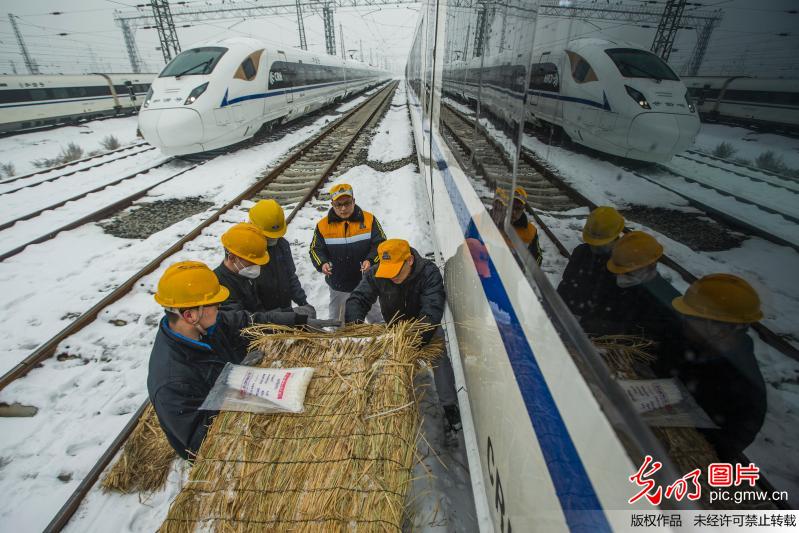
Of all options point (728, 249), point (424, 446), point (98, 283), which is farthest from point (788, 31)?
point (98, 283)

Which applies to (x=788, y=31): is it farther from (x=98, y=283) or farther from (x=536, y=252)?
(x=98, y=283)

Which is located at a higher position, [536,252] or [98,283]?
[536,252]

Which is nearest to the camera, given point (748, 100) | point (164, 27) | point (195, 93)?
point (748, 100)

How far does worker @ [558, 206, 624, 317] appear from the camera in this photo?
1.31 metres

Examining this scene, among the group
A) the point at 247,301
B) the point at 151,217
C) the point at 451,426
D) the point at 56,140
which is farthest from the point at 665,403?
the point at 56,140

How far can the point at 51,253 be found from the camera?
6.03 meters

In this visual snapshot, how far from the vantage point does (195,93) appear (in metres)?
10.4

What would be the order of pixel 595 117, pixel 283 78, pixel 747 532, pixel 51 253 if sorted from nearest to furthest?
pixel 747 532 < pixel 595 117 < pixel 51 253 < pixel 283 78

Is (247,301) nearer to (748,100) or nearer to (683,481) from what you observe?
(683,481)

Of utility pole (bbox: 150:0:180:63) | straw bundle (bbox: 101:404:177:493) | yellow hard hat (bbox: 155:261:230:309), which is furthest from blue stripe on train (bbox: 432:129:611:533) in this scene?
utility pole (bbox: 150:0:180:63)

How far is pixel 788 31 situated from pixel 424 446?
10.1ft

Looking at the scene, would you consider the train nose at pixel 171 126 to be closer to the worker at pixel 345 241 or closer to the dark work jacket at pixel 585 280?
the worker at pixel 345 241

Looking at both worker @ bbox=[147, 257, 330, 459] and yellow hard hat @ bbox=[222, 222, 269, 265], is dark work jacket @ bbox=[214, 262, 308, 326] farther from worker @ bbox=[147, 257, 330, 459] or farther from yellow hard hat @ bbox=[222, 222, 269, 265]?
worker @ bbox=[147, 257, 330, 459]

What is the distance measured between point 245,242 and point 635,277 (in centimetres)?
288
